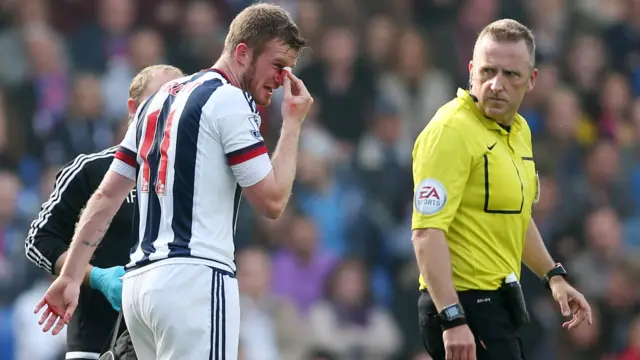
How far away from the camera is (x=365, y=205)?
471 inches

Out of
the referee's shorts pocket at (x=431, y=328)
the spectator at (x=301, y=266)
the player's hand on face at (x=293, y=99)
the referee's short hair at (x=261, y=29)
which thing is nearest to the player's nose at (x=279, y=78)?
the player's hand on face at (x=293, y=99)

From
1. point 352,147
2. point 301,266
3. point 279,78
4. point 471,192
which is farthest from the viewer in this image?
point 352,147

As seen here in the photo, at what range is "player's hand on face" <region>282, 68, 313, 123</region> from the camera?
5.33 meters

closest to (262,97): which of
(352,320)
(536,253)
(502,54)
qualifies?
(502,54)

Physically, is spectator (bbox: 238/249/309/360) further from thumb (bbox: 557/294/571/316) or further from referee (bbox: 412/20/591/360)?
referee (bbox: 412/20/591/360)

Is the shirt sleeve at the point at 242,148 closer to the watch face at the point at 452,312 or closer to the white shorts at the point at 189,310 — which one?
Answer: the white shorts at the point at 189,310

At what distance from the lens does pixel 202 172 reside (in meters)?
5.11

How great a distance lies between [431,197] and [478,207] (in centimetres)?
27

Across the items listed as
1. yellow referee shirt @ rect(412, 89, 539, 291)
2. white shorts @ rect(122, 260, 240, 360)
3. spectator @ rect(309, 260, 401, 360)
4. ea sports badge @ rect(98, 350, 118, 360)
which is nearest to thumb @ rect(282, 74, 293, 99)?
yellow referee shirt @ rect(412, 89, 539, 291)

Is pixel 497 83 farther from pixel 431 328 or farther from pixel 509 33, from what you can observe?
pixel 431 328

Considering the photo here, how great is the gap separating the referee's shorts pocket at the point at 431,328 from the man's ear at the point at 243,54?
132 cm

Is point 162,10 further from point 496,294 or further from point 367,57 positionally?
point 496,294

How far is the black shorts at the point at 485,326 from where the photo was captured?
5.52 meters

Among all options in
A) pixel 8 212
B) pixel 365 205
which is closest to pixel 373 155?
pixel 365 205
